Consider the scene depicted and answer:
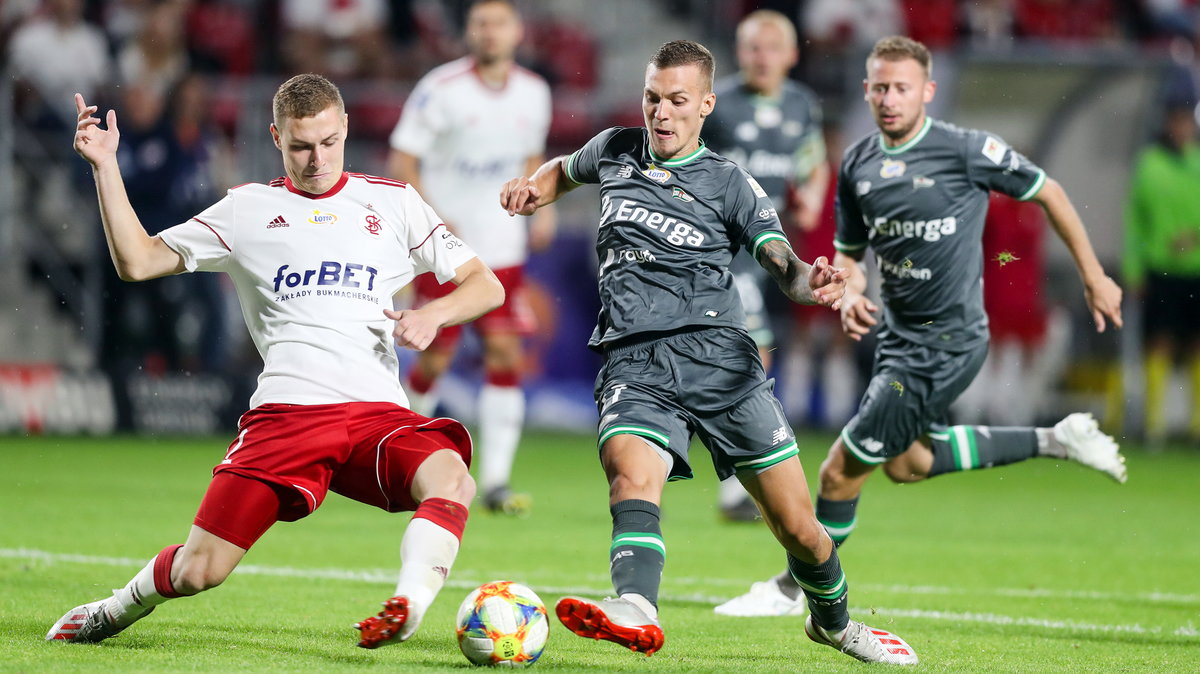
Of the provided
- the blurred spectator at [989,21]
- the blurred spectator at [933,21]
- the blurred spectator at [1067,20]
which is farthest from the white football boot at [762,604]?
the blurred spectator at [1067,20]

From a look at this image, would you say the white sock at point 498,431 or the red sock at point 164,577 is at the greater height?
the red sock at point 164,577

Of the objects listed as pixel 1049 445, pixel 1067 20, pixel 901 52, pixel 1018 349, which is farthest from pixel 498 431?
pixel 1067 20

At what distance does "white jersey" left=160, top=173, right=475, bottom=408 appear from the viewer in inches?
199

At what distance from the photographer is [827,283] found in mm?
4695

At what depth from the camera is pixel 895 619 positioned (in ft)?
20.2

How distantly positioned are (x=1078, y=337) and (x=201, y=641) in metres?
12.9

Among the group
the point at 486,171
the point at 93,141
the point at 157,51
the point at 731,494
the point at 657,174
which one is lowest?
the point at 731,494

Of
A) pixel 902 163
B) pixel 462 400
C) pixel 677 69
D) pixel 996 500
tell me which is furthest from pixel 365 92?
pixel 677 69

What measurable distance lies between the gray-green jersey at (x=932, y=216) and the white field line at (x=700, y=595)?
1.12 m

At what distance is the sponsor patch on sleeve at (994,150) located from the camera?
6.49 m

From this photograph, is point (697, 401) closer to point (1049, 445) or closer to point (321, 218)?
point (321, 218)

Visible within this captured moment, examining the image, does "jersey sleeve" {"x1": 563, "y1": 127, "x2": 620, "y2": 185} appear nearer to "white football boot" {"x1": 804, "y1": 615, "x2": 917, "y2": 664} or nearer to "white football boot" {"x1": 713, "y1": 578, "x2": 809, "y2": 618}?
"white football boot" {"x1": 804, "y1": 615, "x2": 917, "y2": 664}

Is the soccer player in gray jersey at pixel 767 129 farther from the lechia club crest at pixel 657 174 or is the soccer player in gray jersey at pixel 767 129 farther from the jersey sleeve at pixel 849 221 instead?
the lechia club crest at pixel 657 174

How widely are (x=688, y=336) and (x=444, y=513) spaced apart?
3.20 feet
